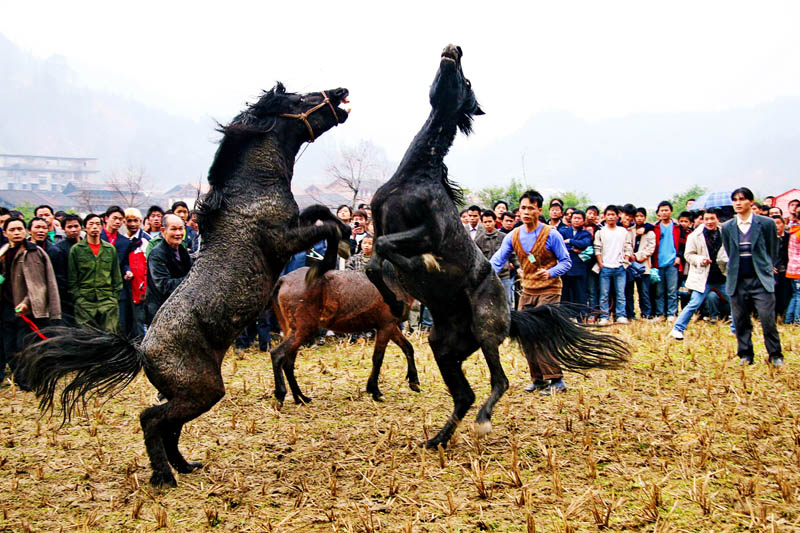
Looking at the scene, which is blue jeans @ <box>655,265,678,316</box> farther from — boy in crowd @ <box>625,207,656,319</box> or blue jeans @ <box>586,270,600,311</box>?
blue jeans @ <box>586,270,600,311</box>

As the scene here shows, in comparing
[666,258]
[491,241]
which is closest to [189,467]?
[491,241]

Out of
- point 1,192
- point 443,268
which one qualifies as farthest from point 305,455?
point 1,192

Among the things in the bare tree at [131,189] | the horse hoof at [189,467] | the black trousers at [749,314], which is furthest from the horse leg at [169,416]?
the bare tree at [131,189]

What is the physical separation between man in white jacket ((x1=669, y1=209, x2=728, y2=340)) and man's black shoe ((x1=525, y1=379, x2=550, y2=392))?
127 inches

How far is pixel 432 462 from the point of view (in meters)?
4.33

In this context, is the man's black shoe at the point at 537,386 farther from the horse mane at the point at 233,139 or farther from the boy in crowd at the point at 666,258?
the boy in crowd at the point at 666,258

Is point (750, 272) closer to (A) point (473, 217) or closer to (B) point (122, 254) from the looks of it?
(A) point (473, 217)

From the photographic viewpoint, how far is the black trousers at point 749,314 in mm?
6812

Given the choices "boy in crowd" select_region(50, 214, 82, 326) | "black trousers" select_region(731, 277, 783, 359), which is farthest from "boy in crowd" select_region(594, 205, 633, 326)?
"boy in crowd" select_region(50, 214, 82, 326)

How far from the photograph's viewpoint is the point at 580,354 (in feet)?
16.9

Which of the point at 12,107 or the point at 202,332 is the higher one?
the point at 12,107

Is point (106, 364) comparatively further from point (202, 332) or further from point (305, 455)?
point (305, 455)

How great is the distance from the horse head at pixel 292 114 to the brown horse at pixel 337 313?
2412 mm

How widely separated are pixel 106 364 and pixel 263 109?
2.12 m
